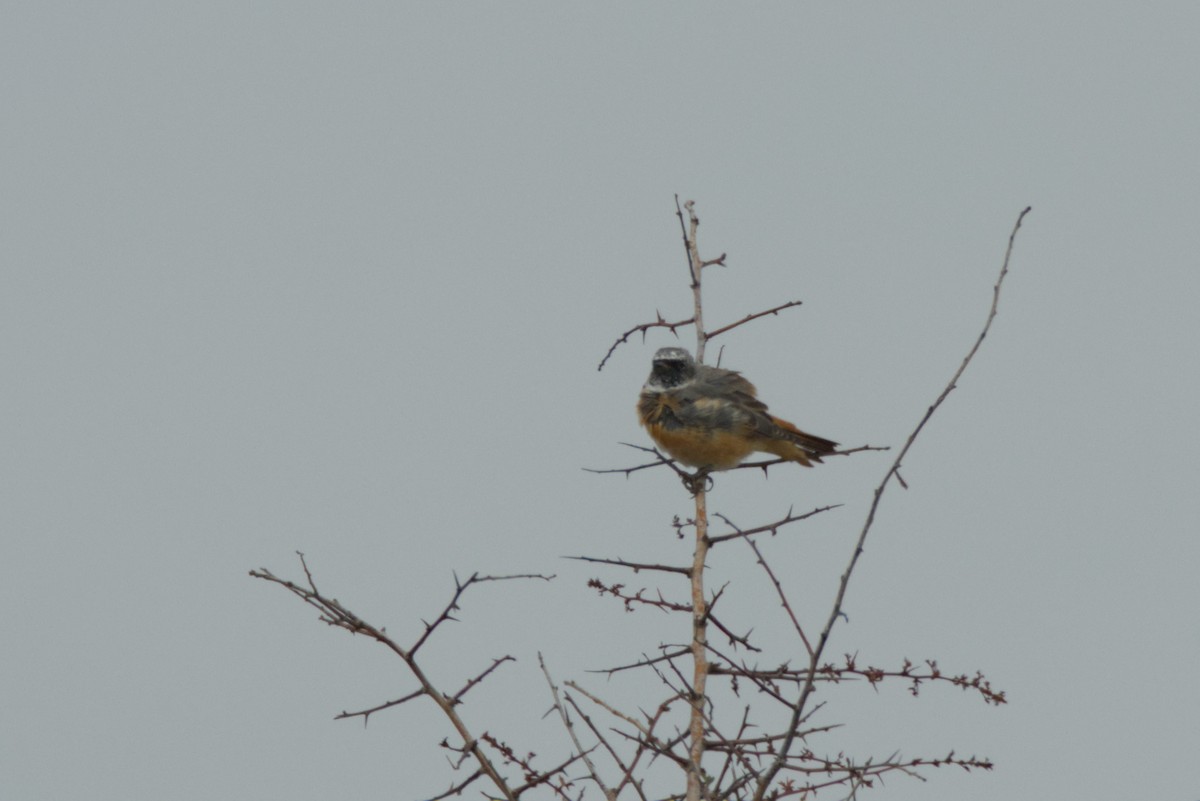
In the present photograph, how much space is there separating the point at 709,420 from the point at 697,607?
3874 mm

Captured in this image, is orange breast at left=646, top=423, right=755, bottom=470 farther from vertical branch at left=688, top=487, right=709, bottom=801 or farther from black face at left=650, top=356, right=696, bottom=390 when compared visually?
vertical branch at left=688, top=487, right=709, bottom=801

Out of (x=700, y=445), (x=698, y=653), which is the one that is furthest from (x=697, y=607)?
(x=700, y=445)

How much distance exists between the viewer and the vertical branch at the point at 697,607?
3974 mm

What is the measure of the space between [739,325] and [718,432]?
2418 millimetres

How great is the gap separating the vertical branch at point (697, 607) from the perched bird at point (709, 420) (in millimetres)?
2258

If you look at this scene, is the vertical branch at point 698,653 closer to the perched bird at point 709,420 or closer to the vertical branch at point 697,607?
the vertical branch at point 697,607

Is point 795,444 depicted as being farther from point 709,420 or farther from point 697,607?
point 697,607

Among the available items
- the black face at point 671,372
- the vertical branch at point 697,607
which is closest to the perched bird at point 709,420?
the black face at point 671,372

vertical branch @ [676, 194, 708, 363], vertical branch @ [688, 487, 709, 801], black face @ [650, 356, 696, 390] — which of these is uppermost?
black face @ [650, 356, 696, 390]

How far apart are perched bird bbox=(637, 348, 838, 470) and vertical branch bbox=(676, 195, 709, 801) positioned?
7.41ft

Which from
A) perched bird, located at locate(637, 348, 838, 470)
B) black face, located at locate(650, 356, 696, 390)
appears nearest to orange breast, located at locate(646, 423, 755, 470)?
perched bird, located at locate(637, 348, 838, 470)

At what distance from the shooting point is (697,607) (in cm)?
486

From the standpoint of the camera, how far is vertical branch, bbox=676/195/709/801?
397 centimetres

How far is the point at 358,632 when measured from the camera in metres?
3.93
